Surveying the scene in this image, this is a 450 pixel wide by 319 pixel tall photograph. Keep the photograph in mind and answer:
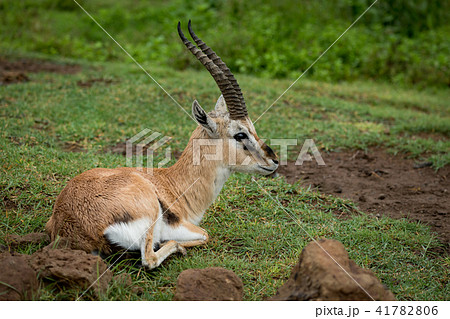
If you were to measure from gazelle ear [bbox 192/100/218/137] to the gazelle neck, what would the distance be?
0.32ft

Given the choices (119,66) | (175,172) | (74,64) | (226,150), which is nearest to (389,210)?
(226,150)

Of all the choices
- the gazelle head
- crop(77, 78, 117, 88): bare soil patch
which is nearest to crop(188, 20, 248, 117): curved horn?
the gazelle head

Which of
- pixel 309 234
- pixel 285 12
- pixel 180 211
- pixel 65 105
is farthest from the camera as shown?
pixel 285 12

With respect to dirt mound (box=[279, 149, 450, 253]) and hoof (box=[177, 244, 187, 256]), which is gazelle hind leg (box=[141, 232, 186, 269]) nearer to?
hoof (box=[177, 244, 187, 256])

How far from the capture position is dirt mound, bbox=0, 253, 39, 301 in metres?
3.04

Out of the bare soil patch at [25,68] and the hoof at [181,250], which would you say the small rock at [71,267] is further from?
the bare soil patch at [25,68]

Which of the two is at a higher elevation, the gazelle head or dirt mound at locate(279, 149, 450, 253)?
the gazelle head

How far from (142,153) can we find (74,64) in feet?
15.2

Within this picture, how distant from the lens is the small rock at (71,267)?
3238 mm

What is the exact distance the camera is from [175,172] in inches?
177

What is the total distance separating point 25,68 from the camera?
31.0 feet

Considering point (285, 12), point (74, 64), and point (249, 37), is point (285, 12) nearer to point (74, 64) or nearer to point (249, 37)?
point (249, 37)

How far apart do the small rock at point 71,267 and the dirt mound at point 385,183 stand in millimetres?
3102

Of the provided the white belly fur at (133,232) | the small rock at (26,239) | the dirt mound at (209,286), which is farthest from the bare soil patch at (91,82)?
the dirt mound at (209,286)
